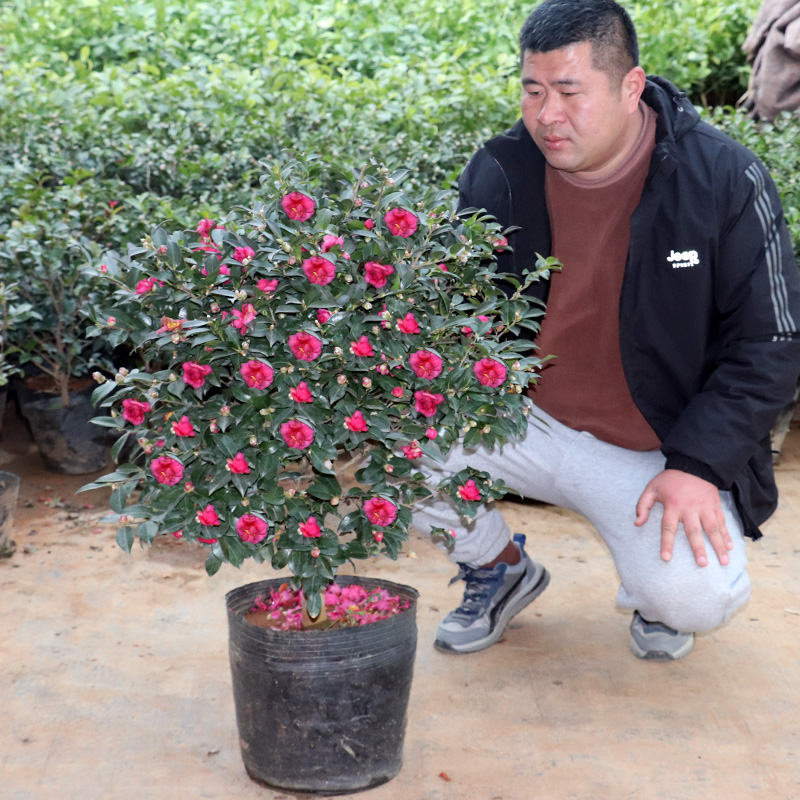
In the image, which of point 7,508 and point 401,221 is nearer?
point 401,221

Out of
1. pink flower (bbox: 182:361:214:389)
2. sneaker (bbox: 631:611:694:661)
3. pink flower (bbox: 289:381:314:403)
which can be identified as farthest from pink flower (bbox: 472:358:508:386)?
sneaker (bbox: 631:611:694:661)

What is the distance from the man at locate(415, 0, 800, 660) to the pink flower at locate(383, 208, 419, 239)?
71 centimetres

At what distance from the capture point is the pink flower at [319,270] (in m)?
2.22

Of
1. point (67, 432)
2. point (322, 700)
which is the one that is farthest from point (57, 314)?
point (322, 700)

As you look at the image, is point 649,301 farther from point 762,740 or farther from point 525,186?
point 762,740

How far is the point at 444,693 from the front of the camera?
3.02 m

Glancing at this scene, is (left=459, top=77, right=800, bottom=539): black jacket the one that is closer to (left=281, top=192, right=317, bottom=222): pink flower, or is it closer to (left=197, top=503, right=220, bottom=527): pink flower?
(left=281, top=192, right=317, bottom=222): pink flower

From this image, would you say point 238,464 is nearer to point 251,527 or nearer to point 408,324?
→ point 251,527

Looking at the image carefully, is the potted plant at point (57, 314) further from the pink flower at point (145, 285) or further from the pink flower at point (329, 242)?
the pink flower at point (329, 242)

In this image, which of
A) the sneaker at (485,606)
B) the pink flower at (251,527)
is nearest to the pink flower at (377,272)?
the pink flower at (251,527)

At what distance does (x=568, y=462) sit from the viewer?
3145 mm

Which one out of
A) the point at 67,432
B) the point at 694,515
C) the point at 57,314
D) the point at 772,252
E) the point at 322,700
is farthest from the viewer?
the point at 67,432

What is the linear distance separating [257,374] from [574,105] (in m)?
1.22

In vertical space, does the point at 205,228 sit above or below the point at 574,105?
below
